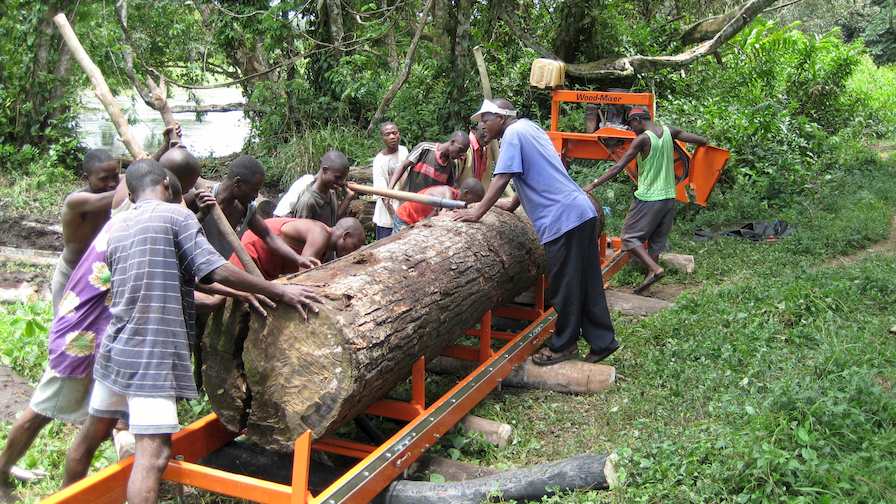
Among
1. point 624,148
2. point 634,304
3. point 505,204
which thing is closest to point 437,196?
point 505,204

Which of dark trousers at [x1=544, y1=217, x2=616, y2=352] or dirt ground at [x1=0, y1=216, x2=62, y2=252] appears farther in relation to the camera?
dirt ground at [x1=0, y1=216, x2=62, y2=252]

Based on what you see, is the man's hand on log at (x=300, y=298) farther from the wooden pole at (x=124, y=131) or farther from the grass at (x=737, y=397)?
the grass at (x=737, y=397)

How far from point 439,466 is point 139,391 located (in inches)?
66.2

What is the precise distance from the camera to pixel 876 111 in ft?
53.5

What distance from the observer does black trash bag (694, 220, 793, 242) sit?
8582 mm

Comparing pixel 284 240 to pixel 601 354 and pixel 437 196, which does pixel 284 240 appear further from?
pixel 601 354

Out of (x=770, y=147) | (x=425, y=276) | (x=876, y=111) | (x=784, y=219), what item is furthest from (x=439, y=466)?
(x=876, y=111)

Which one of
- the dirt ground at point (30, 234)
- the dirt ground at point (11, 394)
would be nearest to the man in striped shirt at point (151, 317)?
the dirt ground at point (11, 394)

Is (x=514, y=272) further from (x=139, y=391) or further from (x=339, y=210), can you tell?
(x=139, y=391)

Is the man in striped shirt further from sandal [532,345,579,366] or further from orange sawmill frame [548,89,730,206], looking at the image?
orange sawmill frame [548,89,730,206]

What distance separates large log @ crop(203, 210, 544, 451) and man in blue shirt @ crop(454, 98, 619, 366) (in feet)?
3.47

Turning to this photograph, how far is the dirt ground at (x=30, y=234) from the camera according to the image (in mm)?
9547

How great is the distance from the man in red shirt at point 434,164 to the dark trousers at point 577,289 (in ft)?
5.13

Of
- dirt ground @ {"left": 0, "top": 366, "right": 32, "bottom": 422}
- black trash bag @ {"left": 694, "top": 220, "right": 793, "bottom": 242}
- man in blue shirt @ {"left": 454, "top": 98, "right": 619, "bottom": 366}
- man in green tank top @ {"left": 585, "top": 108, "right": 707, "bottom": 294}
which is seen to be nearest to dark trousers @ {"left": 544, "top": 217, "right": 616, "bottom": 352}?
man in blue shirt @ {"left": 454, "top": 98, "right": 619, "bottom": 366}
